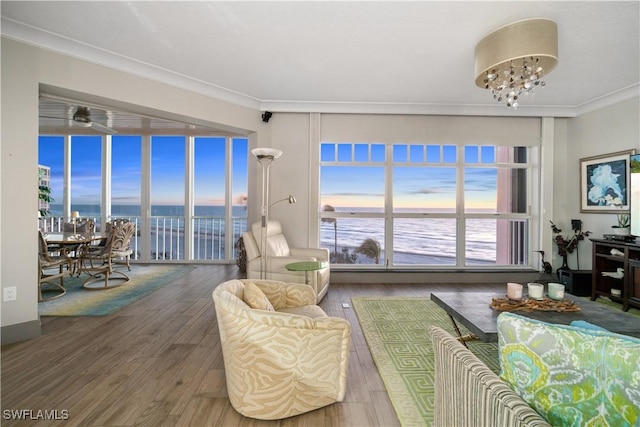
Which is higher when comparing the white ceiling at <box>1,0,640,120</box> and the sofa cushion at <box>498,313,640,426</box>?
the white ceiling at <box>1,0,640,120</box>

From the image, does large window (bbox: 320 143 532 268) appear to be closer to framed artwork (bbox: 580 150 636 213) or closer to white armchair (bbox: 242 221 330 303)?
framed artwork (bbox: 580 150 636 213)

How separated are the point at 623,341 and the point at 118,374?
2744 millimetres

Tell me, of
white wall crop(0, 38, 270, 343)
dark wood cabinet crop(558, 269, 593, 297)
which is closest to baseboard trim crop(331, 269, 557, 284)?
dark wood cabinet crop(558, 269, 593, 297)

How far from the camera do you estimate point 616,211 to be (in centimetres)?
395

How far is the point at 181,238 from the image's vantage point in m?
6.13

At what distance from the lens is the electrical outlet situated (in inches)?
96.7

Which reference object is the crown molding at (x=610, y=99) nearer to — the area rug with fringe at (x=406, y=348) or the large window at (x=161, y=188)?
the area rug with fringe at (x=406, y=348)

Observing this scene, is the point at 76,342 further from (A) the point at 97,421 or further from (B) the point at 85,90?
(B) the point at 85,90

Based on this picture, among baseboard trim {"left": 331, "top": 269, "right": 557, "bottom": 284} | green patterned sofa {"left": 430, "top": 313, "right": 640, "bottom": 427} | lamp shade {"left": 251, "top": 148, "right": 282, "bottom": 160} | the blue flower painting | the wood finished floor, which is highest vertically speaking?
lamp shade {"left": 251, "top": 148, "right": 282, "bottom": 160}

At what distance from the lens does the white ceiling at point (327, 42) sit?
2262mm

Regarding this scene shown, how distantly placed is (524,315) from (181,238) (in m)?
6.09

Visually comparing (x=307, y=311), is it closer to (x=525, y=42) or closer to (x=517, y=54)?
(x=517, y=54)

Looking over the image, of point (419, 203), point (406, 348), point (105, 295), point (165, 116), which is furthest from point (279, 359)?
point (419, 203)

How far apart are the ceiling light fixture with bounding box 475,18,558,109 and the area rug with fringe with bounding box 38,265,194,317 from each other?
15.3ft
